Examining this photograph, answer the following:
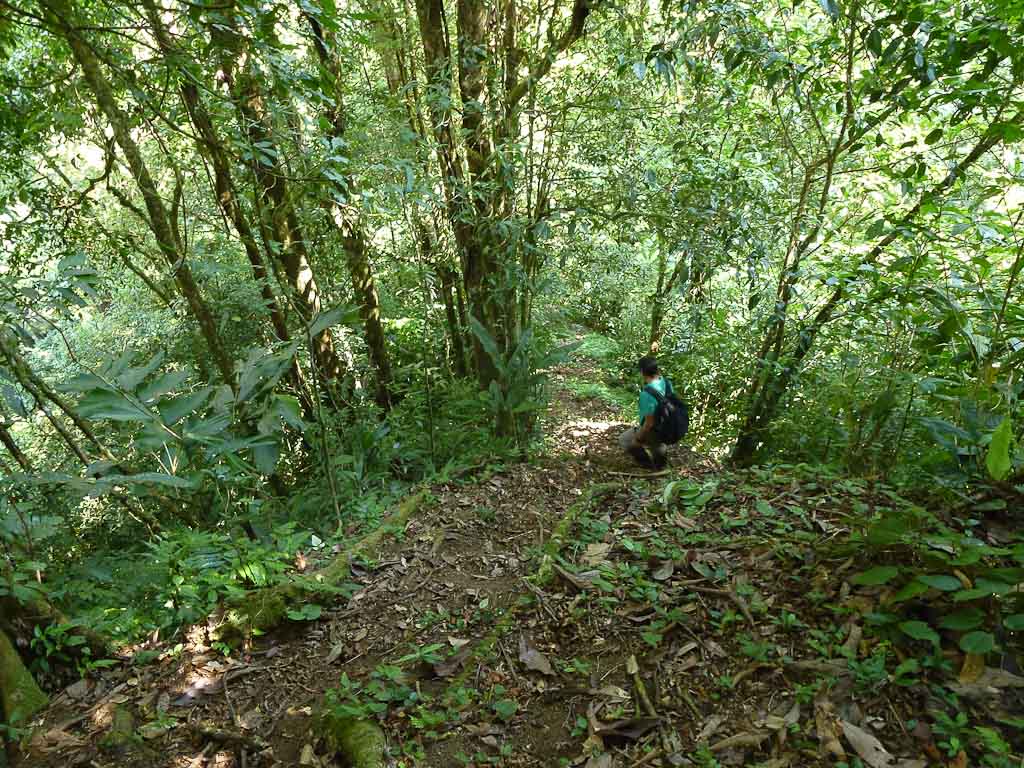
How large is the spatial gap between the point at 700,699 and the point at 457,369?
732 cm

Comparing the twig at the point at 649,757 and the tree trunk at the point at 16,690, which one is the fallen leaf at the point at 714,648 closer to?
the twig at the point at 649,757

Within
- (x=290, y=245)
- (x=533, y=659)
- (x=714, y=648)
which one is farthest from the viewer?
(x=290, y=245)

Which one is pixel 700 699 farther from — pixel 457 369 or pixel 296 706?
pixel 457 369

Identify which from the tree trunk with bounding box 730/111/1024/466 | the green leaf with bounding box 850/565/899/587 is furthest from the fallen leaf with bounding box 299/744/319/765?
the tree trunk with bounding box 730/111/1024/466

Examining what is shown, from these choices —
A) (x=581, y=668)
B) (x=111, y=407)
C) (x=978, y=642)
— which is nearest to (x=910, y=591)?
(x=978, y=642)

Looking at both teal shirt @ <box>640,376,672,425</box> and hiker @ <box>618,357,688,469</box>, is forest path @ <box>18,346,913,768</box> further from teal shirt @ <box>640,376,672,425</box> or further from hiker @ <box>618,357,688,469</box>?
teal shirt @ <box>640,376,672,425</box>

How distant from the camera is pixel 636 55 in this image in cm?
511

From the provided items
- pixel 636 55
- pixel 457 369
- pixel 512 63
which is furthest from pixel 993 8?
pixel 457 369

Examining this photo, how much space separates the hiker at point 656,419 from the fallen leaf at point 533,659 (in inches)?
140

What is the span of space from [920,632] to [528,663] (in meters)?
1.63

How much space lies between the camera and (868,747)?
2072 millimetres

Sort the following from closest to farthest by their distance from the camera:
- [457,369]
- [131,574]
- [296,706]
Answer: [296,706], [131,574], [457,369]

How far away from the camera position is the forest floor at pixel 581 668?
228cm

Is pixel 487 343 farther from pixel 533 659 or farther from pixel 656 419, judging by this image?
pixel 533 659
